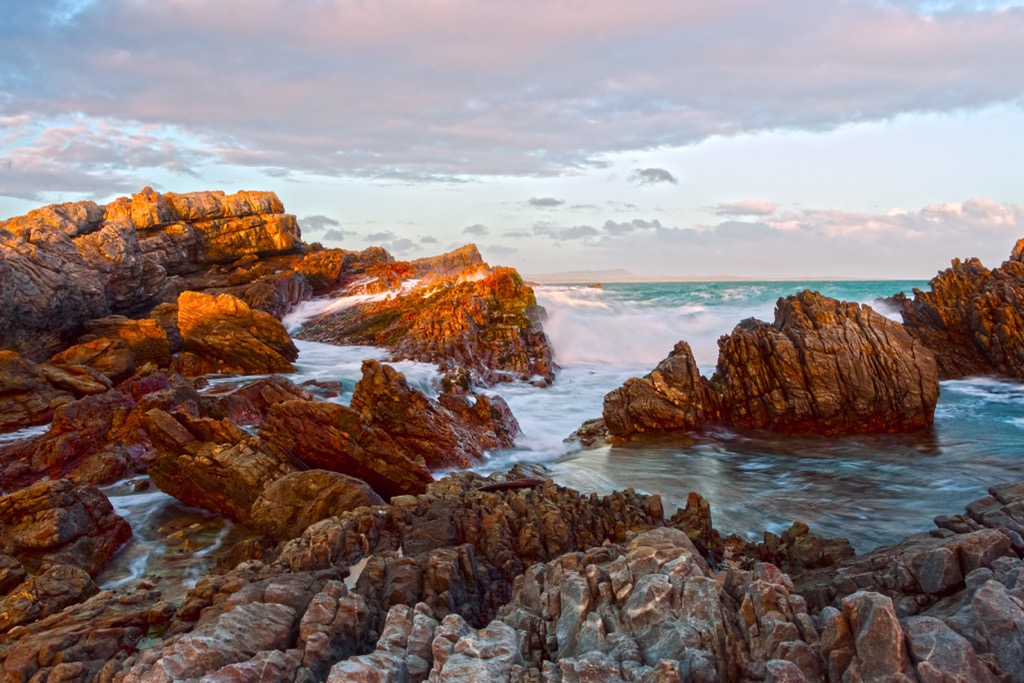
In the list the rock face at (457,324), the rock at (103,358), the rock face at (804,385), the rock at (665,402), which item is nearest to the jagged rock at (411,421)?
the rock at (665,402)

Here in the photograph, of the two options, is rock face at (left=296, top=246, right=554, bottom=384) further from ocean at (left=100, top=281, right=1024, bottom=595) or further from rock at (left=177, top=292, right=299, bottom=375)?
rock at (left=177, top=292, right=299, bottom=375)

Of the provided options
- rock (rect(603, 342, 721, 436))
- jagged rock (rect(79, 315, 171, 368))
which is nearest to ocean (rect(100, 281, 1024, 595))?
rock (rect(603, 342, 721, 436))

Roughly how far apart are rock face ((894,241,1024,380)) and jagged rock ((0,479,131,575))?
76.1 ft

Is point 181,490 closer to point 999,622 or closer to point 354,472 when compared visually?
point 354,472

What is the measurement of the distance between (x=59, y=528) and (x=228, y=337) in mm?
13639

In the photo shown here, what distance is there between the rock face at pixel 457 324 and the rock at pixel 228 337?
18.2 feet

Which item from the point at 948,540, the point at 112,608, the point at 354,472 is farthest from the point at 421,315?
the point at 948,540

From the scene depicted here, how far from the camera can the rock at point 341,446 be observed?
1171cm

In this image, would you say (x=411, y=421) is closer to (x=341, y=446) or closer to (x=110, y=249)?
(x=341, y=446)

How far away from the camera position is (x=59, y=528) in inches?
350

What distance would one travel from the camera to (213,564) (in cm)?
905

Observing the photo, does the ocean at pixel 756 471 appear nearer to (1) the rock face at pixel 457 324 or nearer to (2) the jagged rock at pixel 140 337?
(1) the rock face at pixel 457 324

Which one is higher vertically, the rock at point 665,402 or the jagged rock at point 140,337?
the jagged rock at point 140,337

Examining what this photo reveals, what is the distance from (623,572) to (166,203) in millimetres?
42996
